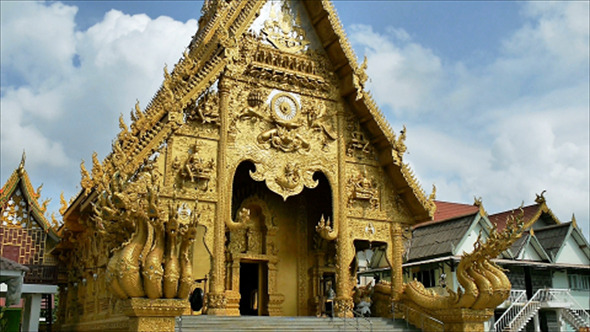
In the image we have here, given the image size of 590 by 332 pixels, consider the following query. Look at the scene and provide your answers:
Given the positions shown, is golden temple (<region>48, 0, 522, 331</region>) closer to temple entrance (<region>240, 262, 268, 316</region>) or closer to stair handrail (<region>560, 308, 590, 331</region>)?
temple entrance (<region>240, 262, 268, 316</region>)

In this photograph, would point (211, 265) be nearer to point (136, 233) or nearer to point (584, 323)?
point (136, 233)

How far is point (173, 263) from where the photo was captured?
8.66 metres

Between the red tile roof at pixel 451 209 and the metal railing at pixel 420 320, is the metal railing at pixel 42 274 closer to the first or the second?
the metal railing at pixel 420 320

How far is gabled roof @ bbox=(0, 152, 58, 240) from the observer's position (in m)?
13.0

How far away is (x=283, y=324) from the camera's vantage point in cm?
1047

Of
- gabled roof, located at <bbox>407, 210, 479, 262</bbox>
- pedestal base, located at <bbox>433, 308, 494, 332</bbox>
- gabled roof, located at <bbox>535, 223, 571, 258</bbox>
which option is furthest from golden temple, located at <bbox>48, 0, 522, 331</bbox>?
gabled roof, located at <bbox>535, 223, 571, 258</bbox>

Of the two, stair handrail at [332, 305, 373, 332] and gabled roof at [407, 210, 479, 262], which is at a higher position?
A: gabled roof at [407, 210, 479, 262]

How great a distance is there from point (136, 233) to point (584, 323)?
18430 millimetres

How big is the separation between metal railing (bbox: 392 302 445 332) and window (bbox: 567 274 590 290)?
44.6 feet

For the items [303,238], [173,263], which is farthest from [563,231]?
[173,263]

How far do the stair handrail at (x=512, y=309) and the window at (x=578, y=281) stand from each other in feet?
9.12

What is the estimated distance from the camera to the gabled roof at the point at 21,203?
13.0 metres

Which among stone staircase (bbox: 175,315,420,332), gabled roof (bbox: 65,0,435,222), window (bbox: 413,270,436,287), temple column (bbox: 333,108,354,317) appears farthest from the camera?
window (bbox: 413,270,436,287)

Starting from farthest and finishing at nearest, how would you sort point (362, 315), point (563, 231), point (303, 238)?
1. point (563, 231)
2. point (303, 238)
3. point (362, 315)
